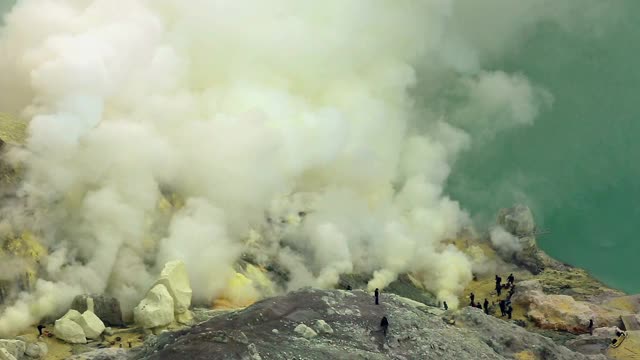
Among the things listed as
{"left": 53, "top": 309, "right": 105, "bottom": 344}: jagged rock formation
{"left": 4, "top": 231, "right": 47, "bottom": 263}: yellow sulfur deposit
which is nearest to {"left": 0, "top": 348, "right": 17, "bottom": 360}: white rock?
{"left": 53, "top": 309, "right": 105, "bottom": 344}: jagged rock formation

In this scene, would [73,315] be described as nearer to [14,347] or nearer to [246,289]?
[14,347]

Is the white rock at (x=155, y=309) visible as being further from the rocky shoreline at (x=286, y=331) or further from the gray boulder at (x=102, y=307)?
the gray boulder at (x=102, y=307)

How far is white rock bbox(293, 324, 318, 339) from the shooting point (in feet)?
211

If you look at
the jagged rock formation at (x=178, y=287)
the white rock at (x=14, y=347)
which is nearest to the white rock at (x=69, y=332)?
the white rock at (x=14, y=347)

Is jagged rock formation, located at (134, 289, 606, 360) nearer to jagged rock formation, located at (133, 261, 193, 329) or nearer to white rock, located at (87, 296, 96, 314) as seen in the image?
jagged rock formation, located at (133, 261, 193, 329)

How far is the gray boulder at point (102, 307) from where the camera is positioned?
108312 millimetres

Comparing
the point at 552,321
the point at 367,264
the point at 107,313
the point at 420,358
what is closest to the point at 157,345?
the point at 420,358

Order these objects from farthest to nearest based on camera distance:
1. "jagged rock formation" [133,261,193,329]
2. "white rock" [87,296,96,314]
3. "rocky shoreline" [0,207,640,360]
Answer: "jagged rock formation" [133,261,193,329]
"white rock" [87,296,96,314]
"rocky shoreline" [0,207,640,360]

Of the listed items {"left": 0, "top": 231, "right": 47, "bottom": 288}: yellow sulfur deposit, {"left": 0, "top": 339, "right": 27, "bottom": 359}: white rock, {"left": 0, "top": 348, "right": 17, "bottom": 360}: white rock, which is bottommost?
{"left": 0, "top": 348, "right": 17, "bottom": 360}: white rock

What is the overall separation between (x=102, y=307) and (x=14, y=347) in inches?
918

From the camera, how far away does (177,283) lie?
117m

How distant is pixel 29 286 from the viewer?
111 m

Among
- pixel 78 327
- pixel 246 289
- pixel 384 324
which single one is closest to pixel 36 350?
pixel 78 327

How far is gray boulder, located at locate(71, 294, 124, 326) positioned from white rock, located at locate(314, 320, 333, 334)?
182ft
